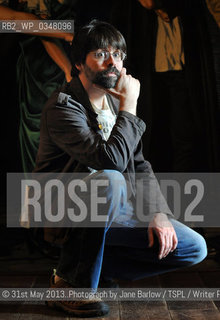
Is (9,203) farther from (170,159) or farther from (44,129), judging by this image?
(170,159)

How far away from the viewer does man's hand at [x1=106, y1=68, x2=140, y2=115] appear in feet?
7.09

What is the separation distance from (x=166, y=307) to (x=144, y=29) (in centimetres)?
172

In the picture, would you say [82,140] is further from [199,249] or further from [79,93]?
[199,249]

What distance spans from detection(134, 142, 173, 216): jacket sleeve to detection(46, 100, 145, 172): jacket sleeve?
0.85 ft

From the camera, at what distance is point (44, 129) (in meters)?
2.26

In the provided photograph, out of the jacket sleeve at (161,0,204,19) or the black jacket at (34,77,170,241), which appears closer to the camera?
the black jacket at (34,77,170,241)

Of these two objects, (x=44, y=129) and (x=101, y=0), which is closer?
(x=44, y=129)

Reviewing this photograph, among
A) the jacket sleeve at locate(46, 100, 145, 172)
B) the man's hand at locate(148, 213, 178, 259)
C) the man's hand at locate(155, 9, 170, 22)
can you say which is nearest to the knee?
the man's hand at locate(148, 213, 178, 259)

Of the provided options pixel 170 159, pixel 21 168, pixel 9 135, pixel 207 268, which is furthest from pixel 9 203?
pixel 207 268

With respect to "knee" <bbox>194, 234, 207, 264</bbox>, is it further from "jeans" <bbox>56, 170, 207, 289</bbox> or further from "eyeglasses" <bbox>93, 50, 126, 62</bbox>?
"eyeglasses" <bbox>93, 50, 126, 62</bbox>

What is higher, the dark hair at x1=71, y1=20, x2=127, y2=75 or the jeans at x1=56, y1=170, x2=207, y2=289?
the dark hair at x1=71, y1=20, x2=127, y2=75

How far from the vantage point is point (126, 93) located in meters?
2.19

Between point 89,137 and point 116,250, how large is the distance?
1.97ft

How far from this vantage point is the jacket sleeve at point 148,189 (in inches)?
89.4
